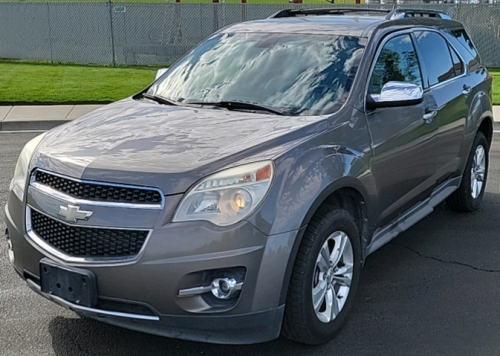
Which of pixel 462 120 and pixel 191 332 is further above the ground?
pixel 462 120

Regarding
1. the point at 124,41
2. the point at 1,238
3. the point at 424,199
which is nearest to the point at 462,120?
the point at 424,199

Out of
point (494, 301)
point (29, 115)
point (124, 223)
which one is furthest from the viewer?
point (29, 115)

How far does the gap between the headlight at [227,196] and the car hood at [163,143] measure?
0.06 m

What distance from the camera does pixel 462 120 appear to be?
5.60m

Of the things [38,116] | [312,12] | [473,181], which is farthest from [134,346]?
[38,116]

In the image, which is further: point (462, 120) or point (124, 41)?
point (124, 41)

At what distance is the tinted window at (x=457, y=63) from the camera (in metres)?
5.75

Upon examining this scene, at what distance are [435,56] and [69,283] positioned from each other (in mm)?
3602

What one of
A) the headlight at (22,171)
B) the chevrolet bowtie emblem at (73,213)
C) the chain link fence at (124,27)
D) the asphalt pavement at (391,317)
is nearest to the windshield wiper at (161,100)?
the headlight at (22,171)

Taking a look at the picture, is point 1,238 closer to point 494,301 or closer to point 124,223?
→ point 124,223

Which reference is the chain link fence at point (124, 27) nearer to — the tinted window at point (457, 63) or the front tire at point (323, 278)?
the tinted window at point (457, 63)

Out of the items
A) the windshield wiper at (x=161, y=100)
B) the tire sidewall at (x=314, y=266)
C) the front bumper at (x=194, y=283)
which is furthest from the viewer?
the windshield wiper at (x=161, y=100)

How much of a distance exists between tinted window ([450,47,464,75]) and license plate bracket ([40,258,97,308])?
391 centimetres

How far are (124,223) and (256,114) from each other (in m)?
1.32
